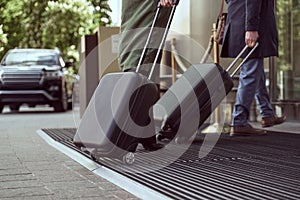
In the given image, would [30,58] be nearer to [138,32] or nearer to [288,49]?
[288,49]

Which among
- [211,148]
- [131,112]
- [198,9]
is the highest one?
[198,9]

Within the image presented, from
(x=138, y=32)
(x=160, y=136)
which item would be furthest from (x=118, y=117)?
(x=160, y=136)

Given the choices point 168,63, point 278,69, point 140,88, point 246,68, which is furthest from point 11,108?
point 140,88

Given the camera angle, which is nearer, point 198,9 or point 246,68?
point 246,68

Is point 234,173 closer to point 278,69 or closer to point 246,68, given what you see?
point 246,68

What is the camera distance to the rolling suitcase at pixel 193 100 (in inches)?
157

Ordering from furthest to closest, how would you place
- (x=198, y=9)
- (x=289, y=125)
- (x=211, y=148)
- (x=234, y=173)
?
(x=198, y=9), (x=289, y=125), (x=211, y=148), (x=234, y=173)

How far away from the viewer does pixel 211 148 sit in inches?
155

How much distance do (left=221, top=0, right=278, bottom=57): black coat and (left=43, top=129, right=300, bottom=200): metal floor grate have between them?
0.85 metres

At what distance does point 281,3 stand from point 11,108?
7.99 metres

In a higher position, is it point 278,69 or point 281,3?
point 281,3

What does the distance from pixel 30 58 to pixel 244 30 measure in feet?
26.2

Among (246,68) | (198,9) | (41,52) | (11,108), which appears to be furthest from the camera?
(11,108)

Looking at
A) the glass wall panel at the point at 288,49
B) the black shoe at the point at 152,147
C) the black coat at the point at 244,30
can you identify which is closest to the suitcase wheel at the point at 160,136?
the black shoe at the point at 152,147
